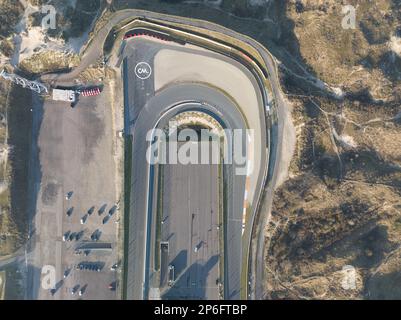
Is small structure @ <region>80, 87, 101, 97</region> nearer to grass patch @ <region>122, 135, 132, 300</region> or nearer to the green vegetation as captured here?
grass patch @ <region>122, 135, 132, 300</region>

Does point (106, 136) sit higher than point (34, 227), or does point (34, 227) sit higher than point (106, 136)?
point (106, 136)

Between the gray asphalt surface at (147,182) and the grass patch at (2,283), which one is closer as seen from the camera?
the grass patch at (2,283)

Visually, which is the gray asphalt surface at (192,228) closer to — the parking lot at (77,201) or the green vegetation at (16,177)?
the parking lot at (77,201)

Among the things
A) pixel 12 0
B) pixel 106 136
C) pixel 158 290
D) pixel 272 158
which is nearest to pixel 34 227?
pixel 106 136

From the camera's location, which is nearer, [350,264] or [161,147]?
[350,264]

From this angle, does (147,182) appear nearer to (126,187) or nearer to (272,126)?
(126,187)

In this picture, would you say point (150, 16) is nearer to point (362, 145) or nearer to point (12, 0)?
point (12, 0)

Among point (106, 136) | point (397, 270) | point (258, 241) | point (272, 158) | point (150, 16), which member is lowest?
point (397, 270)

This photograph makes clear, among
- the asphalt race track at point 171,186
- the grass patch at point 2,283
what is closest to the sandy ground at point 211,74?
the asphalt race track at point 171,186

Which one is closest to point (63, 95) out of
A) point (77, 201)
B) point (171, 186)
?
point (77, 201)
